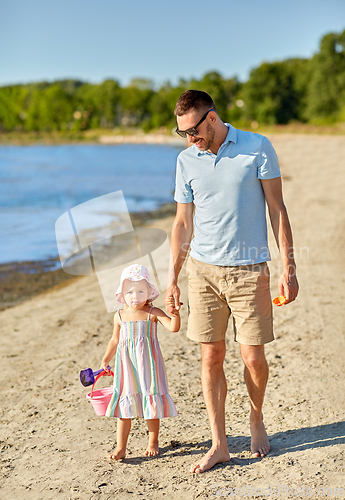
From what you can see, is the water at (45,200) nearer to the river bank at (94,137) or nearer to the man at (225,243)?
the man at (225,243)

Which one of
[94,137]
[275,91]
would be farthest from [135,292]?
[94,137]

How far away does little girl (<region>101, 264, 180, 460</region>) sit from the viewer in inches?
111

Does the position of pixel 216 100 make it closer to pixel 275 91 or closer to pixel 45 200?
pixel 275 91

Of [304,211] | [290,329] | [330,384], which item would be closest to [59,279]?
[290,329]

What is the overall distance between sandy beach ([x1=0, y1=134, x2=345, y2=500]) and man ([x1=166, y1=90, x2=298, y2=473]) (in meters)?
0.24

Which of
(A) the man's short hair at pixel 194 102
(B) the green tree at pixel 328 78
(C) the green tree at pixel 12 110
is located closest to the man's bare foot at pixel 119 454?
(A) the man's short hair at pixel 194 102

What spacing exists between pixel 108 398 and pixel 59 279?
5.57 m

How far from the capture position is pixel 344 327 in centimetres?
493

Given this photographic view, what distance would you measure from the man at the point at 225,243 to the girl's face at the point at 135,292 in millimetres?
146

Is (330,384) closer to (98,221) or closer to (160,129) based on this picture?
(98,221)

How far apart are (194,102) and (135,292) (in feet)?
3.54

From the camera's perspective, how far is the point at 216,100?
84000 mm

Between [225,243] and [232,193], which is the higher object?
[232,193]

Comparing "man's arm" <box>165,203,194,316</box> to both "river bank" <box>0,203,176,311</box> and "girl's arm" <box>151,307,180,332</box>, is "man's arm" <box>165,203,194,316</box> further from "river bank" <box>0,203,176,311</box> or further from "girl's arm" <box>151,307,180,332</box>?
"river bank" <box>0,203,176,311</box>
